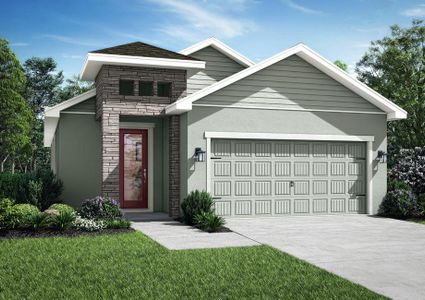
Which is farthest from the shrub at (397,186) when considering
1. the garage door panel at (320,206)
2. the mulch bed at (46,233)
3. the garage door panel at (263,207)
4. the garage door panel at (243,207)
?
the mulch bed at (46,233)

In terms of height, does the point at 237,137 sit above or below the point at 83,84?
below

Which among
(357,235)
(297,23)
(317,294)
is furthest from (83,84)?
(317,294)

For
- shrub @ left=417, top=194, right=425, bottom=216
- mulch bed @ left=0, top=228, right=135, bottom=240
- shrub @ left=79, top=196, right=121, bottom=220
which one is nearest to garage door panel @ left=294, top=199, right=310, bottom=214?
shrub @ left=417, top=194, right=425, bottom=216

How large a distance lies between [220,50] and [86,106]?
5486 mm

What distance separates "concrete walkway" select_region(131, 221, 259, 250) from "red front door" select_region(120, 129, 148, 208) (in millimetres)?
3354

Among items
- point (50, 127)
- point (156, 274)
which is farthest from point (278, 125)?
point (156, 274)

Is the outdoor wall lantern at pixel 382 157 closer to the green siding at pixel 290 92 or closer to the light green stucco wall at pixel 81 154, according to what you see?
the green siding at pixel 290 92

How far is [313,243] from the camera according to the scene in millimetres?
11172

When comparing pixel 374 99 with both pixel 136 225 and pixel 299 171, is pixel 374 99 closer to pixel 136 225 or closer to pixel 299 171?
pixel 299 171

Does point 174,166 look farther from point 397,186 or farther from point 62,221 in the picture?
point 397,186

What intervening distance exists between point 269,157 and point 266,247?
6039 millimetres

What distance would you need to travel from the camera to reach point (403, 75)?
33.1 meters

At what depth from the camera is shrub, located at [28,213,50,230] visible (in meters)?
12.3

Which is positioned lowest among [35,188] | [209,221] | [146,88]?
[209,221]
